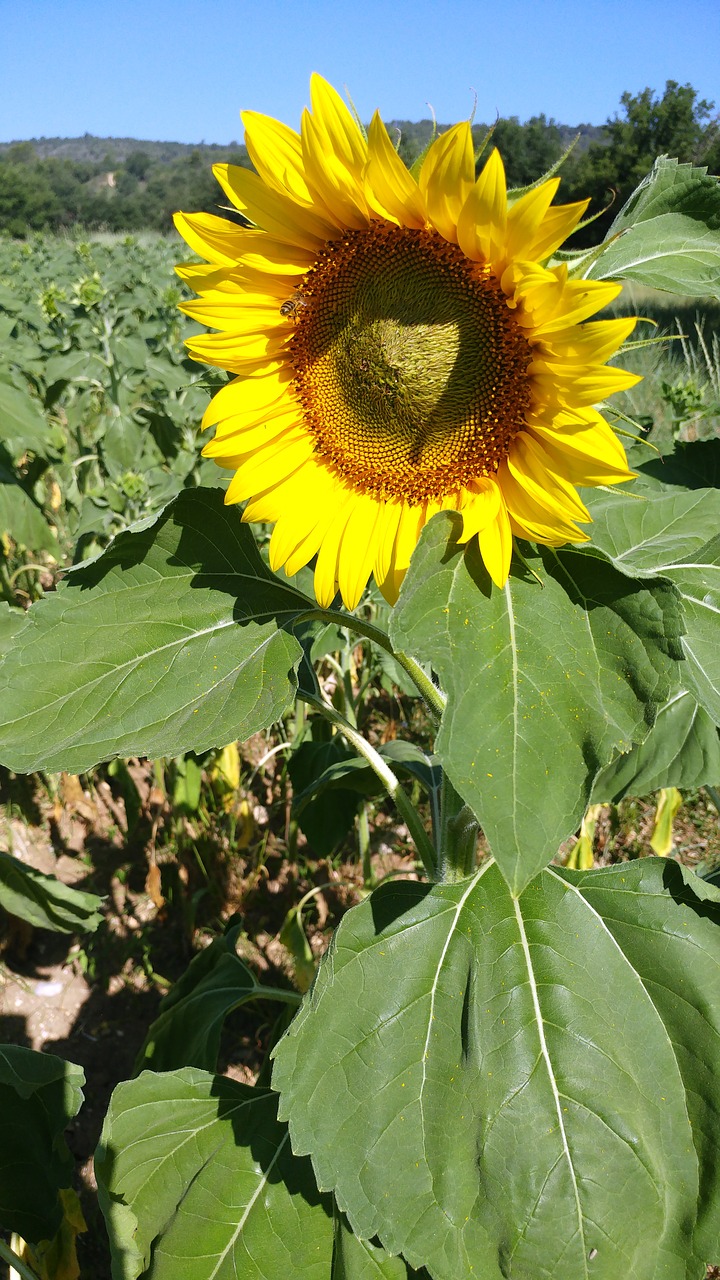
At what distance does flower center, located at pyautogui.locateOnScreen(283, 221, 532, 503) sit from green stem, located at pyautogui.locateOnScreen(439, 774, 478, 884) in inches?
20.1

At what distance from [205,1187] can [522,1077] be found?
63cm

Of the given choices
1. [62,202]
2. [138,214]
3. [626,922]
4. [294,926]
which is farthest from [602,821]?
[62,202]

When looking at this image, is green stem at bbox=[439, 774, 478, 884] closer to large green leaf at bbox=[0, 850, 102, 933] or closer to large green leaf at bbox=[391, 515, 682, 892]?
large green leaf at bbox=[391, 515, 682, 892]

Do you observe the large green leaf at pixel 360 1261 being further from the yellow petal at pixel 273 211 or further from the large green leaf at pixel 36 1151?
the yellow petal at pixel 273 211

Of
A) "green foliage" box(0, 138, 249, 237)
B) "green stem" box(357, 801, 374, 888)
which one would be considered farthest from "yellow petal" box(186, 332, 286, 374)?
"green foliage" box(0, 138, 249, 237)

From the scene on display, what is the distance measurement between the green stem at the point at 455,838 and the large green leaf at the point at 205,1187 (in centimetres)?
54

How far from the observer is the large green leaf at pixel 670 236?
1130 mm

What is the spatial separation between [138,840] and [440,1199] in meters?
2.26

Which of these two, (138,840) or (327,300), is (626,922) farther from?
(138,840)

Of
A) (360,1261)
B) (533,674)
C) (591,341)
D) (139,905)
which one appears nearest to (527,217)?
(591,341)

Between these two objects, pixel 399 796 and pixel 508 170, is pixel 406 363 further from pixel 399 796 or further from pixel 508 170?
pixel 508 170

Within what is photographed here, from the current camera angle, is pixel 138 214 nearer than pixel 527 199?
No

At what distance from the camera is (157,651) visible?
134cm

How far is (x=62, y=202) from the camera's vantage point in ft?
172
